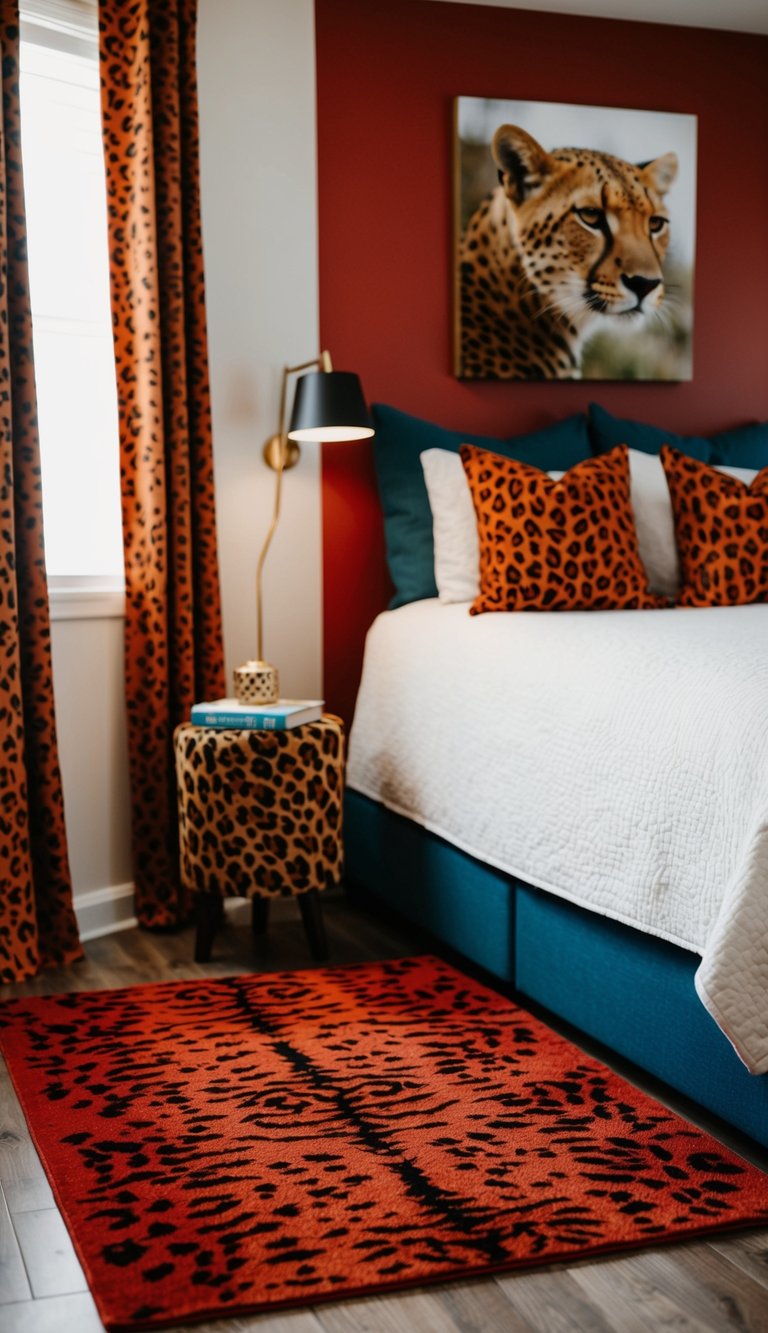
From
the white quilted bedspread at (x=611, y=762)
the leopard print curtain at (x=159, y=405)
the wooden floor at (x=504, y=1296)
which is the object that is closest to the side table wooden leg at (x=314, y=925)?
the white quilted bedspread at (x=611, y=762)

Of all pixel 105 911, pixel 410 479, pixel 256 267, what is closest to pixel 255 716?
pixel 105 911

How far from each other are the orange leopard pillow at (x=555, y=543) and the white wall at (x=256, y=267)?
0.67 meters

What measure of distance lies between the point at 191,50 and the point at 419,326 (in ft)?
3.17

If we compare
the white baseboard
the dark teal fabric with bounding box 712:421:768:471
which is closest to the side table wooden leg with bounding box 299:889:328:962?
the white baseboard

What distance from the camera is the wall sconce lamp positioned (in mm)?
3057

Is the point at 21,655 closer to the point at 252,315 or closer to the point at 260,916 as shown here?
the point at 260,916

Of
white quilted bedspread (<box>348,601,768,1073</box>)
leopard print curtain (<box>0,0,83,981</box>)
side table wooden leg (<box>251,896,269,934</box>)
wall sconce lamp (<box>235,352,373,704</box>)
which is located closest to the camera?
white quilted bedspread (<box>348,601,768,1073</box>)

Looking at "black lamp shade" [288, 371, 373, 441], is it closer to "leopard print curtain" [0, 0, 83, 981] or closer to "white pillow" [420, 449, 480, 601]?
"white pillow" [420, 449, 480, 601]

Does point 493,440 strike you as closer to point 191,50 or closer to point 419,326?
point 419,326

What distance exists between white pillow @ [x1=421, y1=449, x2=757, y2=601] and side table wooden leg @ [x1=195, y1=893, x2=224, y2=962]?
3.21 ft

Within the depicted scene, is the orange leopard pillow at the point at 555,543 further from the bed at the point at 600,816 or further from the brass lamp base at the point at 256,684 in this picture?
the brass lamp base at the point at 256,684

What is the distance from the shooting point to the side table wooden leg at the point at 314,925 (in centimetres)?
295

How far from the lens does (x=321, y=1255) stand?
64.2 inches

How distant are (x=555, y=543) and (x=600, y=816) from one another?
98 centimetres
